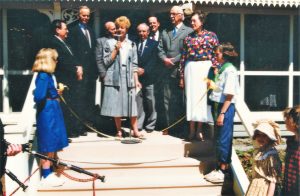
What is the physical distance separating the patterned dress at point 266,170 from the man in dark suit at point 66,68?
349 cm

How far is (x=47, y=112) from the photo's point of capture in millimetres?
6117

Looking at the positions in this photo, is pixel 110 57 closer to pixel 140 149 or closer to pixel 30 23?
pixel 140 149

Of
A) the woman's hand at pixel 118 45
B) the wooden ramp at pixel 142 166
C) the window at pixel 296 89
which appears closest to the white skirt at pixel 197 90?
the wooden ramp at pixel 142 166

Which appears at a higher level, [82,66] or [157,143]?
[82,66]

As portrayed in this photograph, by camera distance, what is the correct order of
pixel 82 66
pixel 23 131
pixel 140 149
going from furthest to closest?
pixel 82 66 → pixel 140 149 → pixel 23 131

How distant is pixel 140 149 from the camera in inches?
273

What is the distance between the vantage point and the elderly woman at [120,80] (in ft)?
24.2

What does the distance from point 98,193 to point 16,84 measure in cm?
449

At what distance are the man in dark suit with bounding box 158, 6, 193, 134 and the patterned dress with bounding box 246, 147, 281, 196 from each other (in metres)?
3.11

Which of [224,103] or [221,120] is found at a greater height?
[224,103]

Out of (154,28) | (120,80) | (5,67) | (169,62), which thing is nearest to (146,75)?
(169,62)

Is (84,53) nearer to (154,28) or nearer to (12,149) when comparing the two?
(154,28)

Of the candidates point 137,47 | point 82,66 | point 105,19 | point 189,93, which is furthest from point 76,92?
point 105,19

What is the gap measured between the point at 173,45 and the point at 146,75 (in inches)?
26.8
